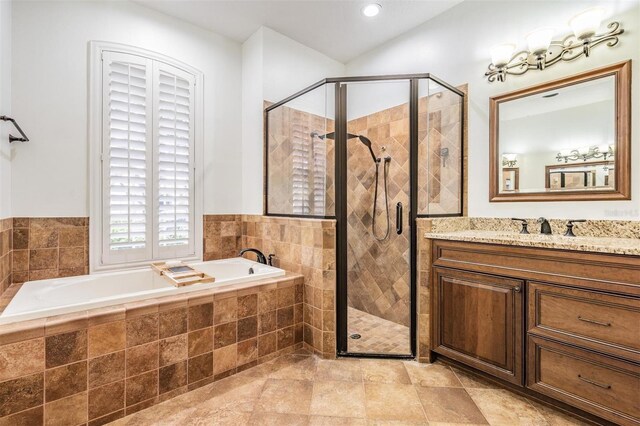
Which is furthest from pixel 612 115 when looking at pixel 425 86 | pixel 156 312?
pixel 156 312

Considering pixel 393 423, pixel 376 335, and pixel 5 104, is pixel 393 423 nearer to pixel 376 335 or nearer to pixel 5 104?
pixel 376 335

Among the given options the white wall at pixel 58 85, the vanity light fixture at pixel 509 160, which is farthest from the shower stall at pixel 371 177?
the white wall at pixel 58 85

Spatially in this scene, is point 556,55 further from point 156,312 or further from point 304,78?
point 156,312

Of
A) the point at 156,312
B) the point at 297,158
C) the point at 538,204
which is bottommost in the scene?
the point at 156,312

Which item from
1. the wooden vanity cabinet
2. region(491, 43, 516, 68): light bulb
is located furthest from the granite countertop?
region(491, 43, 516, 68): light bulb

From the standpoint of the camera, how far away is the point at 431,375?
6.36 ft

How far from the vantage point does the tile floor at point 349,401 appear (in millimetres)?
1519

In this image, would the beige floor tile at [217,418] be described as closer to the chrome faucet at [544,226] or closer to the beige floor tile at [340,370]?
the beige floor tile at [340,370]

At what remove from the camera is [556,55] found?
77.7 inches

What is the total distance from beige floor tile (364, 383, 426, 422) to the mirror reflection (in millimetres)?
1599

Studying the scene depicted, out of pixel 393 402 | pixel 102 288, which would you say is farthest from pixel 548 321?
pixel 102 288

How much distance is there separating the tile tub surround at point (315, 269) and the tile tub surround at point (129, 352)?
0.91 ft

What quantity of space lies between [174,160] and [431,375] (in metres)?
2.68

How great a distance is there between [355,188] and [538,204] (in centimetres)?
132
